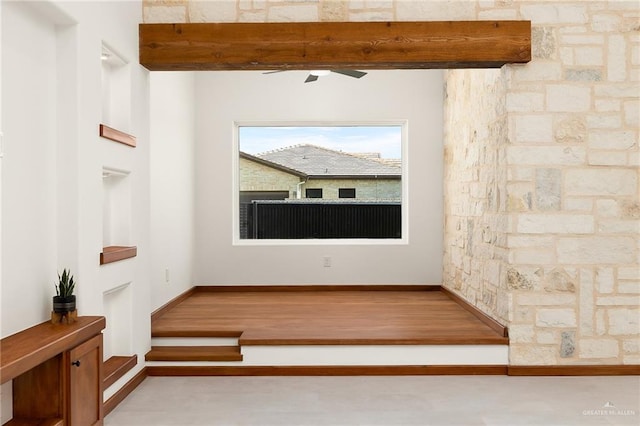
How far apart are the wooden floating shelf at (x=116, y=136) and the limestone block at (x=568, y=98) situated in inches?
113

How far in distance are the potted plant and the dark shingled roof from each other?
3.81 meters

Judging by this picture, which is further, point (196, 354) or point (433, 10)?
point (196, 354)

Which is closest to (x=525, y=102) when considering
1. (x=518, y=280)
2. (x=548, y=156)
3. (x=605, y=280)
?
(x=548, y=156)

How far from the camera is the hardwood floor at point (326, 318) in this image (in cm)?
380

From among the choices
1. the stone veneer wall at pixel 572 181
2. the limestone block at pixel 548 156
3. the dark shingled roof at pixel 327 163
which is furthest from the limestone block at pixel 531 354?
the dark shingled roof at pixel 327 163

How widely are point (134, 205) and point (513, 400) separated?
2.75 metres

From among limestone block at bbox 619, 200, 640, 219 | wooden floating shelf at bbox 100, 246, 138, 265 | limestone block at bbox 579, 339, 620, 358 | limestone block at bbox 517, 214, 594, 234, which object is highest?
limestone block at bbox 619, 200, 640, 219

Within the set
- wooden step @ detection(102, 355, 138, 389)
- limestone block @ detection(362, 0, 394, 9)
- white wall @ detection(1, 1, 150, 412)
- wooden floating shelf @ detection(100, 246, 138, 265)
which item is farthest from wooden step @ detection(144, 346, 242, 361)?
limestone block @ detection(362, 0, 394, 9)

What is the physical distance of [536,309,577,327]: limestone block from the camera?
3.70 metres

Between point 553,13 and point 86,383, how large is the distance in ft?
12.2

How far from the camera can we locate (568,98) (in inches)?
146

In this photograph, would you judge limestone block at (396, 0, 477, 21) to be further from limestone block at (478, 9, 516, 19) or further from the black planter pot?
the black planter pot

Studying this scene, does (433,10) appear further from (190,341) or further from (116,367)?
(116,367)

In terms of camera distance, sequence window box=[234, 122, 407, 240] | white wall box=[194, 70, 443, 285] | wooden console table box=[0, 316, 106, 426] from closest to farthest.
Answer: wooden console table box=[0, 316, 106, 426]
white wall box=[194, 70, 443, 285]
window box=[234, 122, 407, 240]
